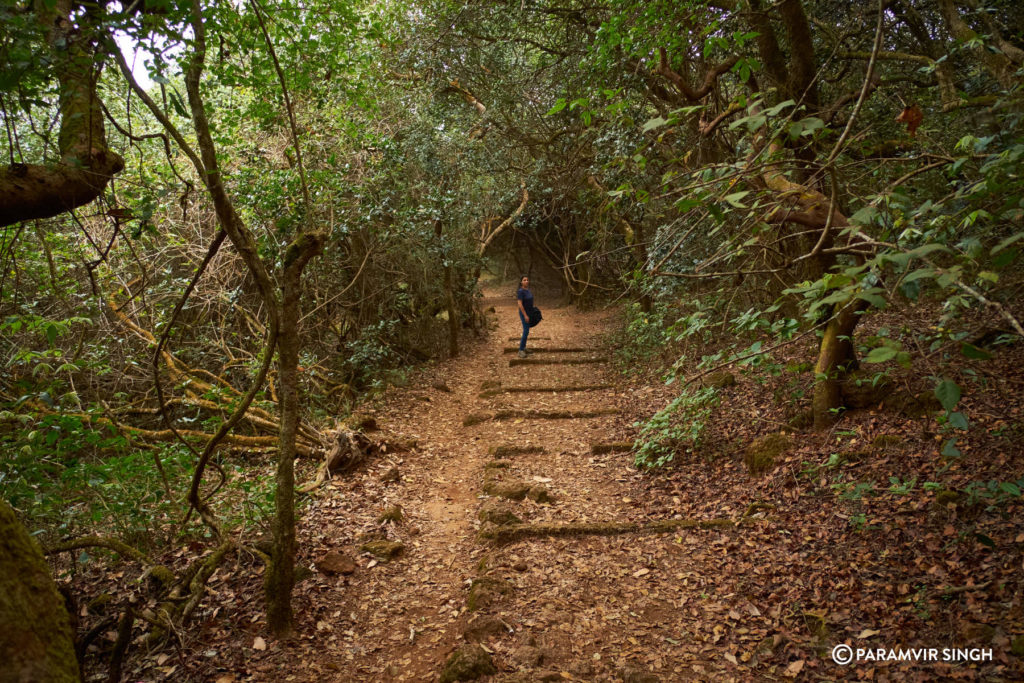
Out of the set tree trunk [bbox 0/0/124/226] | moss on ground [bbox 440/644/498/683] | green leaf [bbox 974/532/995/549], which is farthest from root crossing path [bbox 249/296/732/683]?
tree trunk [bbox 0/0/124/226]

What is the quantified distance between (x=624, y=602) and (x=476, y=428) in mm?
4669

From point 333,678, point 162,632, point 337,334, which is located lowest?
point 333,678

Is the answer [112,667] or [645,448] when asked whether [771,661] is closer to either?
[645,448]

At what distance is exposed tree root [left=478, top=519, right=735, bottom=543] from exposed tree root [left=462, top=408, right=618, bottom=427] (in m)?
3.54

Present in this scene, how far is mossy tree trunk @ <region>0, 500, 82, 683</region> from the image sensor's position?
146 centimetres

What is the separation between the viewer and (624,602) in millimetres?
3885

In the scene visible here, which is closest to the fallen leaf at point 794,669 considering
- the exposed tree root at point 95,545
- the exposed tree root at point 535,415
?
the exposed tree root at point 95,545

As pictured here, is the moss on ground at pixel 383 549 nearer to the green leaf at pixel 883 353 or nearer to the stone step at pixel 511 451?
the stone step at pixel 511 451

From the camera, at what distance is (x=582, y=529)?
4.80 metres

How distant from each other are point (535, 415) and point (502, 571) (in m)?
4.33

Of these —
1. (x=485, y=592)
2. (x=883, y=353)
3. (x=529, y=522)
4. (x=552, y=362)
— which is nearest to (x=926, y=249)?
(x=883, y=353)

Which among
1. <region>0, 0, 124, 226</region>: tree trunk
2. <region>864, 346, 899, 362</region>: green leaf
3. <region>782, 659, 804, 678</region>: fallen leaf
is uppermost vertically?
<region>0, 0, 124, 226</region>: tree trunk

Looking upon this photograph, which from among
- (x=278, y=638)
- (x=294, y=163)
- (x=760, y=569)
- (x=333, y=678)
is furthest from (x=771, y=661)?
(x=294, y=163)

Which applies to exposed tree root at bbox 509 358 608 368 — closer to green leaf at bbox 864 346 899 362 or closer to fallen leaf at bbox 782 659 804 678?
fallen leaf at bbox 782 659 804 678
